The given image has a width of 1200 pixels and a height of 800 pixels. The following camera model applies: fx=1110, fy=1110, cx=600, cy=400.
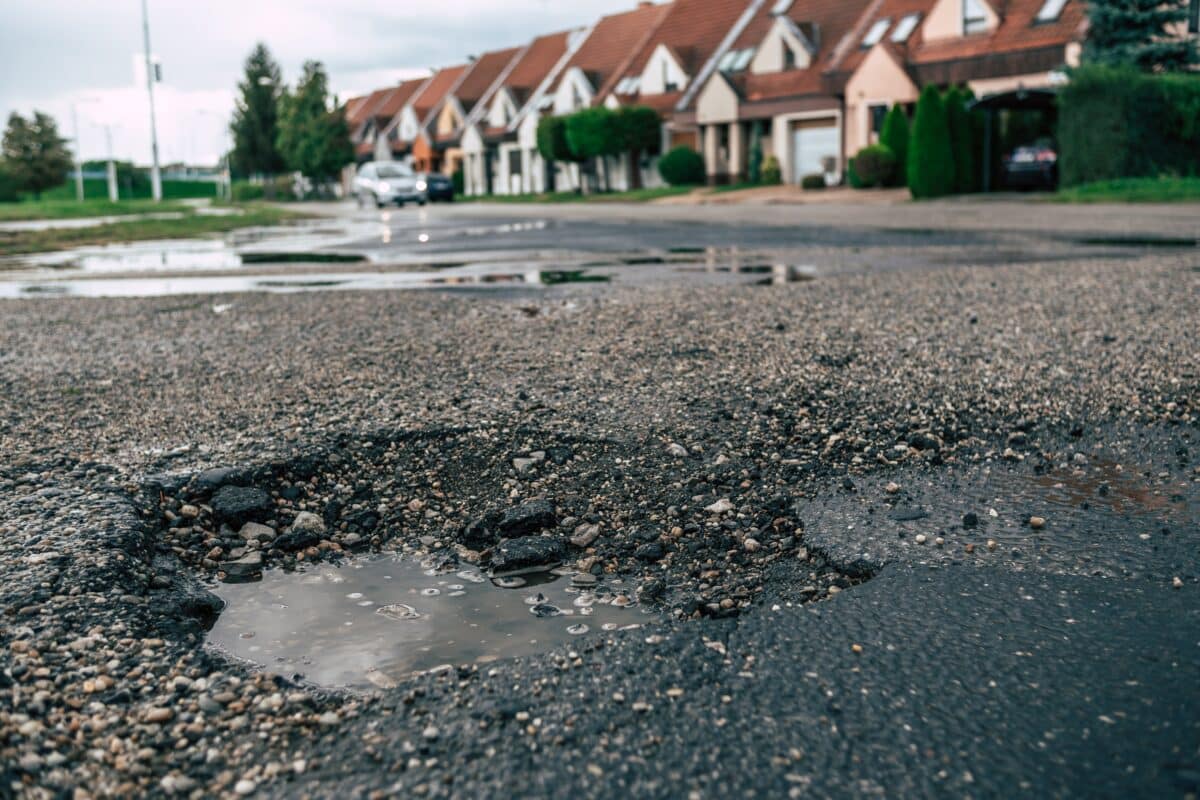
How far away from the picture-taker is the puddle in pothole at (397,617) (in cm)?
243

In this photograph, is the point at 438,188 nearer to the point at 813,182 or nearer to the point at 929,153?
the point at 813,182

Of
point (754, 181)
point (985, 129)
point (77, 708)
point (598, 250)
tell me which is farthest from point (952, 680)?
point (754, 181)

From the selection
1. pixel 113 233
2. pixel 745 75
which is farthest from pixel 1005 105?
pixel 113 233

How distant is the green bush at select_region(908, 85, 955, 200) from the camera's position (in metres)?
27.7

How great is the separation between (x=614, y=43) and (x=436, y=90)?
70.1 ft

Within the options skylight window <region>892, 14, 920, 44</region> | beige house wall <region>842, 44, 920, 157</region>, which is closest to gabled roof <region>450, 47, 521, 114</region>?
skylight window <region>892, 14, 920, 44</region>

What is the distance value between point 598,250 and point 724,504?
405 inches

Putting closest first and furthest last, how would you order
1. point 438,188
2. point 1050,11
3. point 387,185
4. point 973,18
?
point 1050,11
point 973,18
point 387,185
point 438,188

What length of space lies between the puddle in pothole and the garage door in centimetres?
3653

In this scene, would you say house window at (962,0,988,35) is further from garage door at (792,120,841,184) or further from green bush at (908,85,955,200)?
green bush at (908,85,955,200)

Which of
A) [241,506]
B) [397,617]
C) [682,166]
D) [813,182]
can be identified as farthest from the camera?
[682,166]

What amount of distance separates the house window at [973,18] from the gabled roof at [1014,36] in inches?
15.2

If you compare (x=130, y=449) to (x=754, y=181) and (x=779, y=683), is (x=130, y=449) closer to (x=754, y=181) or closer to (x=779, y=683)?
(x=779, y=683)

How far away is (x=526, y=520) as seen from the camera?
3.20 metres
